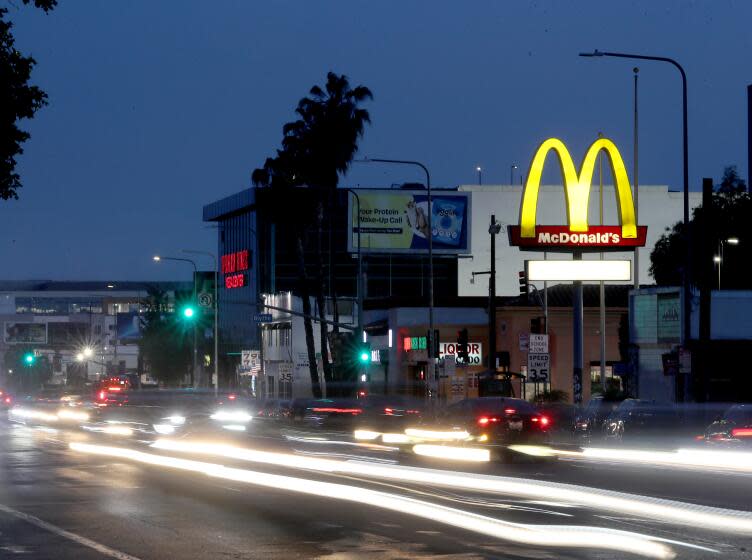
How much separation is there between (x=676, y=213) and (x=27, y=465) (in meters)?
71.0

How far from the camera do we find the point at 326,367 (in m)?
69.8

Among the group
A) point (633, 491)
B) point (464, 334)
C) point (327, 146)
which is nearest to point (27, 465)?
point (633, 491)

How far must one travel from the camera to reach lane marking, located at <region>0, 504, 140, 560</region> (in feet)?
46.1

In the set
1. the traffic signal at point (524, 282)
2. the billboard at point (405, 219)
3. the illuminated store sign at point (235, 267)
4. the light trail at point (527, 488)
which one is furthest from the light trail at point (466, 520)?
the illuminated store sign at point (235, 267)

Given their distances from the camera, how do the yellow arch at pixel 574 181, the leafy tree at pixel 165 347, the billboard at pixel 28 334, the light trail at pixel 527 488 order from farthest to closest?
the billboard at pixel 28 334 < the leafy tree at pixel 165 347 < the yellow arch at pixel 574 181 < the light trail at pixel 527 488

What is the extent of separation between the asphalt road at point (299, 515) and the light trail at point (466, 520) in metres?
0.07

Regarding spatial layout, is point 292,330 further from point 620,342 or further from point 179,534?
point 179,534

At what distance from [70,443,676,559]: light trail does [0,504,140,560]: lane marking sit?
4314 millimetres

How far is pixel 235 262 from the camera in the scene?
4409 inches

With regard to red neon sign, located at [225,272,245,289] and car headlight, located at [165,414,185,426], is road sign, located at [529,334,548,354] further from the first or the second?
red neon sign, located at [225,272,245,289]

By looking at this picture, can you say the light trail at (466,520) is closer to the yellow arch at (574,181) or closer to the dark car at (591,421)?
the dark car at (591,421)

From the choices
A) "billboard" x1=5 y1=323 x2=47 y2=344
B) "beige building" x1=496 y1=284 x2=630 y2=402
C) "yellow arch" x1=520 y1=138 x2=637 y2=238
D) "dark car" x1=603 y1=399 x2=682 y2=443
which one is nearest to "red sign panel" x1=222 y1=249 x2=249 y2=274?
"beige building" x1=496 y1=284 x2=630 y2=402

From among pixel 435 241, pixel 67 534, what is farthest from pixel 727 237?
pixel 67 534

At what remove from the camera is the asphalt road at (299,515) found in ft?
47.2
